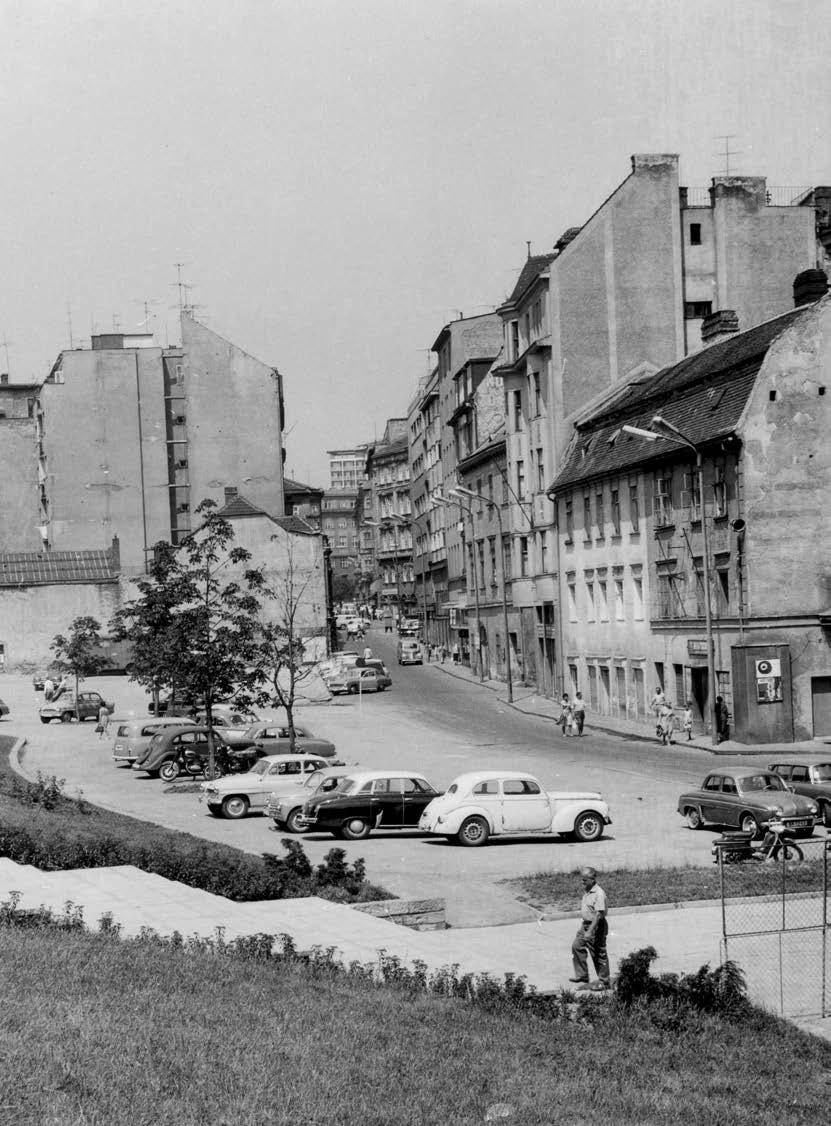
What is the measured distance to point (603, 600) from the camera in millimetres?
61625

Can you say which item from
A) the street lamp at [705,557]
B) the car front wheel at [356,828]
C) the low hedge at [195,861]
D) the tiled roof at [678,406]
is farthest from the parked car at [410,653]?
the low hedge at [195,861]

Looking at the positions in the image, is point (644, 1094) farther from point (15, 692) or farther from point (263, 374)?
point (263, 374)

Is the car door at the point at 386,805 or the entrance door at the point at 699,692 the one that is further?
the entrance door at the point at 699,692

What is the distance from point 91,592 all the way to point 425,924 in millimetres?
76544

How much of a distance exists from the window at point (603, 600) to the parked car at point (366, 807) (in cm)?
3178

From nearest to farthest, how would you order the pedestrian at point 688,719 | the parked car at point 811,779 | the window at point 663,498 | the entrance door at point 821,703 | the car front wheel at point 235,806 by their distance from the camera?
the parked car at point 811,779, the car front wheel at point 235,806, the entrance door at point 821,703, the pedestrian at point 688,719, the window at point 663,498

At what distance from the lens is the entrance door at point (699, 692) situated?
5072 centimetres

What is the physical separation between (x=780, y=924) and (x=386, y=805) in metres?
12.4

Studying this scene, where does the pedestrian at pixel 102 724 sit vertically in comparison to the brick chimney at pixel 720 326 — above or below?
below

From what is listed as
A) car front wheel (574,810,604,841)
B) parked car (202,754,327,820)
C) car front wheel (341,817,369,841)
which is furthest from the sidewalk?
car front wheel (341,817,369,841)

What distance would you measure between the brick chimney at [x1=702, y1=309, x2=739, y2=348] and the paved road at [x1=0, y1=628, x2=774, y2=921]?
59.8 feet

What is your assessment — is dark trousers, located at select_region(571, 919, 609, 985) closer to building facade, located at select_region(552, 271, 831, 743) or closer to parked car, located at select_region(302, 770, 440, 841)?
parked car, located at select_region(302, 770, 440, 841)

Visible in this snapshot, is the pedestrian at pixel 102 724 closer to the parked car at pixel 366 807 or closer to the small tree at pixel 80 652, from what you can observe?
the small tree at pixel 80 652

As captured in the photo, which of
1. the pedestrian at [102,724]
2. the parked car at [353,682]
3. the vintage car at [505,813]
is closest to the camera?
the vintage car at [505,813]
